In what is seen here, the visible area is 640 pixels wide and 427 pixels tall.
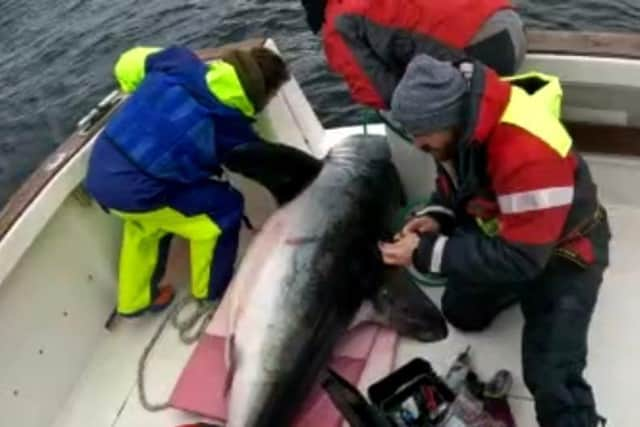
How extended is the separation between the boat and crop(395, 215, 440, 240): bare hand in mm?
593

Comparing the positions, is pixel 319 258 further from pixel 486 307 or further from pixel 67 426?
pixel 67 426

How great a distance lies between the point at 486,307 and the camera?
4133mm

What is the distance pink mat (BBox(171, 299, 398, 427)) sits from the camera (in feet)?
13.0

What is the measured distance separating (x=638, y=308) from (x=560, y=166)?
1217mm

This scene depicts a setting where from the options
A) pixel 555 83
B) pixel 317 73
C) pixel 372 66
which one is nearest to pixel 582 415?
pixel 555 83

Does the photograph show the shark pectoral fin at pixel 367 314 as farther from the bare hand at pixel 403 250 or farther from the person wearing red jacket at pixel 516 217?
the bare hand at pixel 403 250

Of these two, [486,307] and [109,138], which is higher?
[109,138]

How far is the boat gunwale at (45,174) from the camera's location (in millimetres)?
4113

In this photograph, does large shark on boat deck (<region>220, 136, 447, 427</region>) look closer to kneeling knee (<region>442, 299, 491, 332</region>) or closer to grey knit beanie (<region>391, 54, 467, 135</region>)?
kneeling knee (<region>442, 299, 491, 332</region>)

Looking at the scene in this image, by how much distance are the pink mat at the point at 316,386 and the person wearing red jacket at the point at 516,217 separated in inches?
17.5

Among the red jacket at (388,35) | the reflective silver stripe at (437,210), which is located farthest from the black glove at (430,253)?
the red jacket at (388,35)

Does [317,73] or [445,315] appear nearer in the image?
[445,315]

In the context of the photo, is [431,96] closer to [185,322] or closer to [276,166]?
[276,166]

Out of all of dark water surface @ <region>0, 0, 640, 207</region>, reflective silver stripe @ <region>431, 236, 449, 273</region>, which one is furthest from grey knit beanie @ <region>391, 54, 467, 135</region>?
dark water surface @ <region>0, 0, 640, 207</region>
